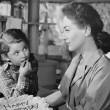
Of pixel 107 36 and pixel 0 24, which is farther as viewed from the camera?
pixel 0 24

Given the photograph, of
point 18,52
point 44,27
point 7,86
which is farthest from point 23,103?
point 44,27

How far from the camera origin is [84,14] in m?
1.39

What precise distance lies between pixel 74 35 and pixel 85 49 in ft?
0.36

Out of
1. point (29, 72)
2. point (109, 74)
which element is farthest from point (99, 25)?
point (29, 72)

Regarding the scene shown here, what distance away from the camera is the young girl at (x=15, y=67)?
1.64 metres

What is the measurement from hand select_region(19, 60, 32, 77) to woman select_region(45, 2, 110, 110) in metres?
0.30

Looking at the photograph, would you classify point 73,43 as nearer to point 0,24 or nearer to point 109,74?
point 109,74

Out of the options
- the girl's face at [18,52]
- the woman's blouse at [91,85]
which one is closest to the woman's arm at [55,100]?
the woman's blouse at [91,85]

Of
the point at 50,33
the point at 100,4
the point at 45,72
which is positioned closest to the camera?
the point at 45,72

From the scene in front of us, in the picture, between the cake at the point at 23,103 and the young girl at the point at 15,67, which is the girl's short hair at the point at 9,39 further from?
the cake at the point at 23,103

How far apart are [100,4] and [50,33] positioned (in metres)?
1.56

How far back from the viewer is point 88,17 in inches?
54.9

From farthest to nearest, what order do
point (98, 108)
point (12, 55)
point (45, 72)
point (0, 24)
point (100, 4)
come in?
point (100, 4)
point (45, 72)
point (0, 24)
point (12, 55)
point (98, 108)

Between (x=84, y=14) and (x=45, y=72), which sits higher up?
(x=84, y=14)
